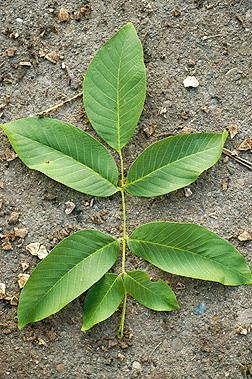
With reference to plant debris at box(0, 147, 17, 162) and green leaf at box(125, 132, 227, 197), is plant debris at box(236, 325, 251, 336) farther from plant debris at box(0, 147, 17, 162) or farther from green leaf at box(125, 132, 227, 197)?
plant debris at box(0, 147, 17, 162)

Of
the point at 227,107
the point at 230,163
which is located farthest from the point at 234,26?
the point at 230,163

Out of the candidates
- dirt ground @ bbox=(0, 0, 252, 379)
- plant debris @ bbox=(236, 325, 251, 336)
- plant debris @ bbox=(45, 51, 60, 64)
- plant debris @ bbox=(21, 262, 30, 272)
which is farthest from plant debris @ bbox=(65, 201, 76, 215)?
plant debris @ bbox=(236, 325, 251, 336)

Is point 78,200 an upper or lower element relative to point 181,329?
upper

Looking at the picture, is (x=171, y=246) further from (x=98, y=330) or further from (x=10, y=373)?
(x=10, y=373)

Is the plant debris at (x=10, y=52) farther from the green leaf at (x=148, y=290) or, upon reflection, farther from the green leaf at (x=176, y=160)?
the green leaf at (x=148, y=290)

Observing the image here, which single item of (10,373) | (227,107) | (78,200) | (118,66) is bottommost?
(10,373)

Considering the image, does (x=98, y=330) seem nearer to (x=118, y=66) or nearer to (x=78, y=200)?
(x=78, y=200)
